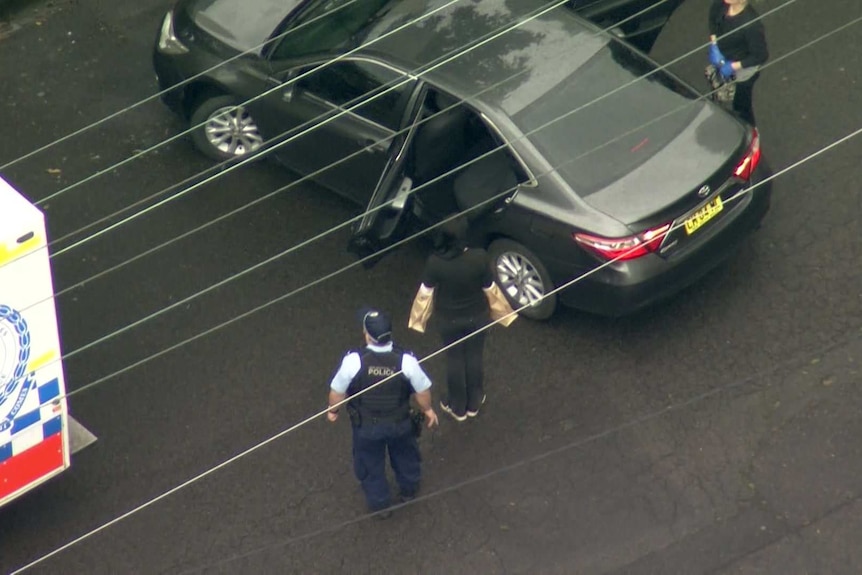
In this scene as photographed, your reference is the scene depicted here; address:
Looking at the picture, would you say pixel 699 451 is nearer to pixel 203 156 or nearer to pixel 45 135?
pixel 203 156

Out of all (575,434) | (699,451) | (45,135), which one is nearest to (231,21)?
(45,135)

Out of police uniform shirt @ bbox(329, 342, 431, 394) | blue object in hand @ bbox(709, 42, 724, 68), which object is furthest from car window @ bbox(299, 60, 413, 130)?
blue object in hand @ bbox(709, 42, 724, 68)

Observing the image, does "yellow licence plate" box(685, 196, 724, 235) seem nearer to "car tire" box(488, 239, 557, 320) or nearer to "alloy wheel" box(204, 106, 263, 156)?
"car tire" box(488, 239, 557, 320)

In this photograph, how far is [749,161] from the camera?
7773mm

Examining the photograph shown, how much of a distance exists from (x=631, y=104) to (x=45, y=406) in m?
3.94

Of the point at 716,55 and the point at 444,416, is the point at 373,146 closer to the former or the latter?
the point at 444,416

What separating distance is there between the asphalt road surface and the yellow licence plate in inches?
30.0

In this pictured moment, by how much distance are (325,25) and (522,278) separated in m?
2.46

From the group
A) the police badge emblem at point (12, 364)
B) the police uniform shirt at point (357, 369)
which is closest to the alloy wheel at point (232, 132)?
the police badge emblem at point (12, 364)

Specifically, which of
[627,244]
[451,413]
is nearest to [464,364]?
[451,413]

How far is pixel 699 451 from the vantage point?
7289 mm

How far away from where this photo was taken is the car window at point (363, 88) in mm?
8047

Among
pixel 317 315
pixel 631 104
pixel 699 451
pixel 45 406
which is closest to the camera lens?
pixel 45 406

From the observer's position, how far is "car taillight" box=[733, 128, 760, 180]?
7.70 meters
